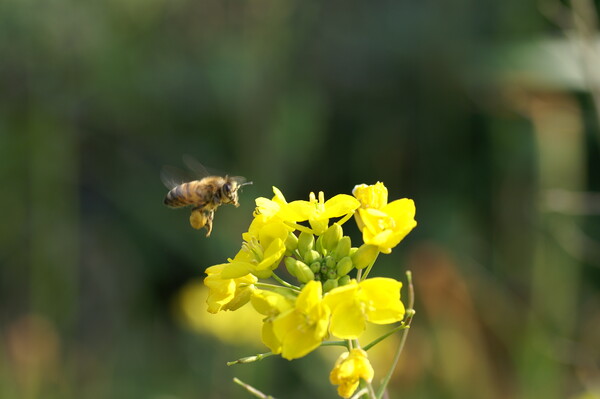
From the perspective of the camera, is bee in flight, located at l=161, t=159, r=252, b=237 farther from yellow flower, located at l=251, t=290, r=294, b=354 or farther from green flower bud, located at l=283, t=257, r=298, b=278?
yellow flower, located at l=251, t=290, r=294, b=354

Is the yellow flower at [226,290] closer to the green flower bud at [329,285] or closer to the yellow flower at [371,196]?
the green flower bud at [329,285]

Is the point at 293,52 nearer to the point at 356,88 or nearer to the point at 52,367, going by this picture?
the point at 356,88

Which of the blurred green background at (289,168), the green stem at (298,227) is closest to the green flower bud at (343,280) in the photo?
the green stem at (298,227)

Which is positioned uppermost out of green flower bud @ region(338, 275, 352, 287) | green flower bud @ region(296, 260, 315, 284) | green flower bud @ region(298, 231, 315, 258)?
green flower bud @ region(298, 231, 315, 258)

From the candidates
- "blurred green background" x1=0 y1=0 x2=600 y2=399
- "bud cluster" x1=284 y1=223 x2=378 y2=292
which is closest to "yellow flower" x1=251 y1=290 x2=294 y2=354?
"bud cluster" x1=284 y1=223 x2=378 y2=292

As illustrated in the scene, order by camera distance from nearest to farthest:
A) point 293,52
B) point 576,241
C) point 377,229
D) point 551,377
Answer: point 377,229, point 551,377, point 576,241, point 293,52

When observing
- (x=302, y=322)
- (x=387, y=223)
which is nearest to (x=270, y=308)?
(x=302, y=322)

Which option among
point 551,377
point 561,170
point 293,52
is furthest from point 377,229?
point 293,52
